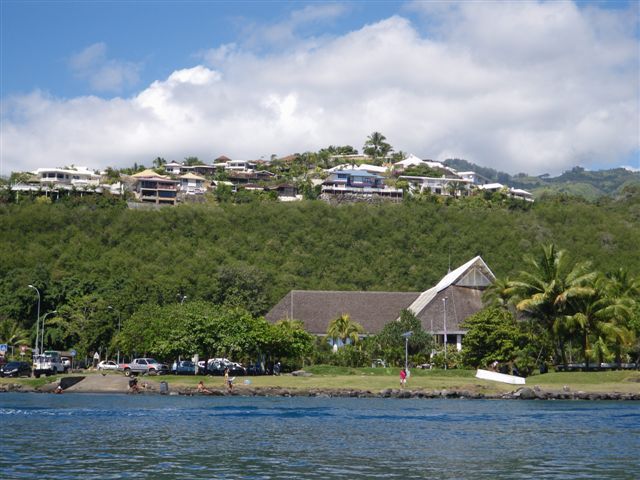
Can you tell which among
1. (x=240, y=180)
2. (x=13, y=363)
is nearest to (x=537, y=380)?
(x=13, y=363)

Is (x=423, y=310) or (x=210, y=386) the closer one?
(x=210, y=386)

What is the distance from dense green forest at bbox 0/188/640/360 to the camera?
10875 centimetres

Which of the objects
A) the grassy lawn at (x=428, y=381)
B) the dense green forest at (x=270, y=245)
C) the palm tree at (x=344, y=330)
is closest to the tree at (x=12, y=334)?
the dense green forest at (x=270, y=245)

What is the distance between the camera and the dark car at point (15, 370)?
70938 mm

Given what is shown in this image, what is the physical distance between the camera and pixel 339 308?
101125mm

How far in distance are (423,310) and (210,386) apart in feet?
115

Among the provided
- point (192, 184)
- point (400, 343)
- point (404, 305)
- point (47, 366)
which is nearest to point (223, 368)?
point (47, 366)

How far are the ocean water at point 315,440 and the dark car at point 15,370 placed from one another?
1715 cm

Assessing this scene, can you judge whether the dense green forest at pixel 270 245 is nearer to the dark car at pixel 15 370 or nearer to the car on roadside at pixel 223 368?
the car on roadside at pixel 223 368

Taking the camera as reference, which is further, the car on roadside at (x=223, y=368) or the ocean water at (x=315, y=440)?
the car on roadside at (x=223, y=368)

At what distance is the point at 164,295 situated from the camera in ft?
325

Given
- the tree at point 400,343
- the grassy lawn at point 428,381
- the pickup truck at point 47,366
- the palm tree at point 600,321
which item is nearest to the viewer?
the grassy lawn at point 428,381

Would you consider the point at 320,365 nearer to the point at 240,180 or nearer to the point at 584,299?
the point at 584,299

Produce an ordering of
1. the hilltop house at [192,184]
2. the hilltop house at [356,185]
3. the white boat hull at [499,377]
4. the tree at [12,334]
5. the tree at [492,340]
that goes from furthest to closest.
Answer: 1. the hilltop house at [192,184]
2. the hilltop house at [356,185]
3. the tree at [12,334]
4. the tree at [492,340]
5. the white boat hull at [499,377]
